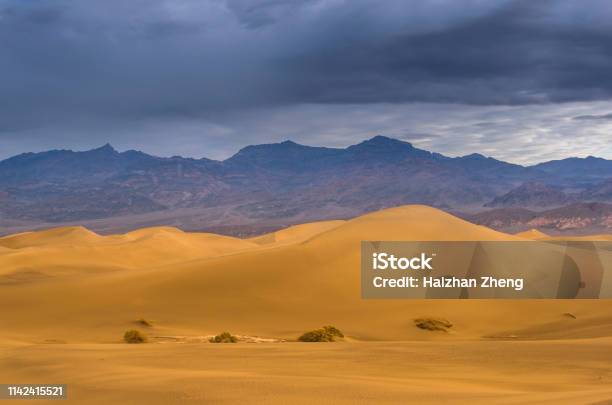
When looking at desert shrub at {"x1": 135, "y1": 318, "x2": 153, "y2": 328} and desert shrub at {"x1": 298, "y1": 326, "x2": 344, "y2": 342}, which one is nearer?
desert shrub at {"x1": 298, "y1": 326, "x2": 344, "y2": 342}

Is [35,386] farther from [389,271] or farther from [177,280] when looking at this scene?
[389,271]

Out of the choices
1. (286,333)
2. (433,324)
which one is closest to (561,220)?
(433,324)

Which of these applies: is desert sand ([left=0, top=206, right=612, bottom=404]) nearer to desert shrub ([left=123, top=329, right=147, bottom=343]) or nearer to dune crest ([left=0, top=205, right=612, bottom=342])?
dune crest ([left=0, top=205, right=612, bottom=342])

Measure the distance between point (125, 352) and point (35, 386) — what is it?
369 centimetres

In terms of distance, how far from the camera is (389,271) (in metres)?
35.8

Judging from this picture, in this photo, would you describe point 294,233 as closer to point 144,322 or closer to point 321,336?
point 144,322

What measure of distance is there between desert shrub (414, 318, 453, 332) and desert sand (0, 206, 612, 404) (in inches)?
12.4

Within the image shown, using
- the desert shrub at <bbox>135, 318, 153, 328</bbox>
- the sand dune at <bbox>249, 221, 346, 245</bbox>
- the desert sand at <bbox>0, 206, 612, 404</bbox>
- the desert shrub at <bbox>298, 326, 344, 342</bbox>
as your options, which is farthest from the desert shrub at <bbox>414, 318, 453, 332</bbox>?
the sand dune at <bbox>249, 221, 346, 245</bbox>

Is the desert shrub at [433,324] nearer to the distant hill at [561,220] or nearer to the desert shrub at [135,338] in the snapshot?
the desert shrub at [135,338]

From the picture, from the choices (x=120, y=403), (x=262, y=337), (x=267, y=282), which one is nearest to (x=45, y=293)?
(x=267, y=282)

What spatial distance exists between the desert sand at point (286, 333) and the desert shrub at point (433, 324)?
1.03 feet

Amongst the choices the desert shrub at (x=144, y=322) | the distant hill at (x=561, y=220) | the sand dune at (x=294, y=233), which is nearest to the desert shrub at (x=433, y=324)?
the desert shrub at (x=144, y=322)

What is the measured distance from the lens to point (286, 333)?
957 inches

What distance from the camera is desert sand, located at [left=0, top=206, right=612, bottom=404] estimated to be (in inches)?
357
